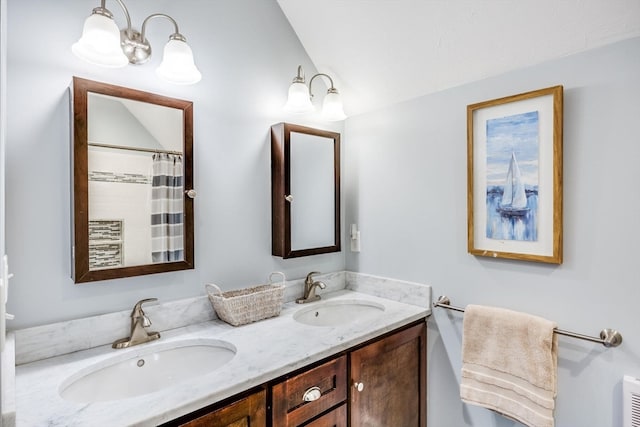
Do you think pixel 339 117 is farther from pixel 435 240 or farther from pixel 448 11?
pixel 435 240

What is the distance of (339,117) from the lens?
1850mm

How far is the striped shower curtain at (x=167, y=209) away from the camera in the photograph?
1375mm

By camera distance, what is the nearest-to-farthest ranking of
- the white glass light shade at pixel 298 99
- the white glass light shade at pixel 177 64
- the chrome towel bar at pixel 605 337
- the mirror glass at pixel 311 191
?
the chrome towel bar at pixel 605 337, the white glass light shade at pixel 177 64, the white glass light shade at pixel 298 99, the mirror glass at pixel 311 191

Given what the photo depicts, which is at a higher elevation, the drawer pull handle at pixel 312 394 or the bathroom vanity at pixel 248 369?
the bathroom vanity at pixel 248 369

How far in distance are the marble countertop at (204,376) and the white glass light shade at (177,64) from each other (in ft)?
A: 3.26

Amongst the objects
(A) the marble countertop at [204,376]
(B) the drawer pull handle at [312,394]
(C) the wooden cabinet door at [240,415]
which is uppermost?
(A) the marble countertop at [204,376]

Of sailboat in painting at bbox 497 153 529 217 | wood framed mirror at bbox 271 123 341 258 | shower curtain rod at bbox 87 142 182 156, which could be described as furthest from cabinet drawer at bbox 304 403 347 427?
shower curtain rod at bbox 87 142 182 156

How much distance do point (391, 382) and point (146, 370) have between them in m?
0.98

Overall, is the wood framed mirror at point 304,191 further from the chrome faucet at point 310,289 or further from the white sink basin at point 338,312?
the white sink basin at point 338,312

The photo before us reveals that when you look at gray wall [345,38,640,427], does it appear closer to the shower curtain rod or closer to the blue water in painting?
the blue water in painting

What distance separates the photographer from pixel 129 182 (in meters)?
1.31

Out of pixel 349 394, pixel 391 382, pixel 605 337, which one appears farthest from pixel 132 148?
pixel 605 337

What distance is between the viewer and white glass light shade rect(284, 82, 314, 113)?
1702 millimetres

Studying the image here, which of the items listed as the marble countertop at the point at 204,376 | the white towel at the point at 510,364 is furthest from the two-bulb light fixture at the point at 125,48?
the white towel at the point at 510,364
